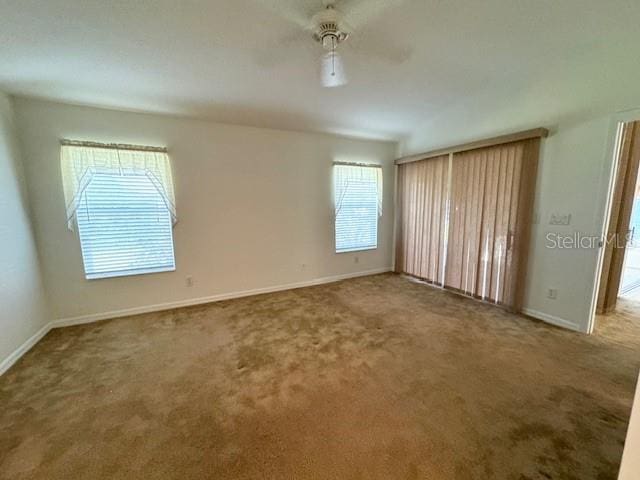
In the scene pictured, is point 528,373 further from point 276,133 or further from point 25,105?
point 25,105

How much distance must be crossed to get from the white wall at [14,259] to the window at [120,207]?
0.35m

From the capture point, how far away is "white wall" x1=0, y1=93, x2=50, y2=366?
2271mm

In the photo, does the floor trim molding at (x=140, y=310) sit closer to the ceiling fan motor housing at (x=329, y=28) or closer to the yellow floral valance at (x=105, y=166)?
the yellow floral valance at (x=105, y=166)

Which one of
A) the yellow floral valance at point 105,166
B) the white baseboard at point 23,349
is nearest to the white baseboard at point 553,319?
the yellow floral valance at point 105,166

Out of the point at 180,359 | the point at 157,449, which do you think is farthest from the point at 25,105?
the point at 157,449

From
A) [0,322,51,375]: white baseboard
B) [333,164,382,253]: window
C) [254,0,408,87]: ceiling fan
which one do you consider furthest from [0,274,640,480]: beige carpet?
[254,0,408,87]: ceiling fan

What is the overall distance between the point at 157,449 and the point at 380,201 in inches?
169

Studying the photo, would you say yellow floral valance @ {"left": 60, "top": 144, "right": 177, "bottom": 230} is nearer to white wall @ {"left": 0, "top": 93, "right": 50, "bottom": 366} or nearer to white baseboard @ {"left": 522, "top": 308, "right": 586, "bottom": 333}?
white wall @ {"left": 0, "top": 93, "right": 50, "bottom": 366}

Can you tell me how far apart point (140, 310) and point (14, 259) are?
1249mm

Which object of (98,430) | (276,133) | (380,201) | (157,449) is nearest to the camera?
(157,449)

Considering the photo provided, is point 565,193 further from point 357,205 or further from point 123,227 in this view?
point 123,227

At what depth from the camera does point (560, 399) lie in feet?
5.82

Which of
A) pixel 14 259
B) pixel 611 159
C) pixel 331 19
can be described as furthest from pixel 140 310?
pixel 611 159

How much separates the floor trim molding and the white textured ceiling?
7.72 feet
